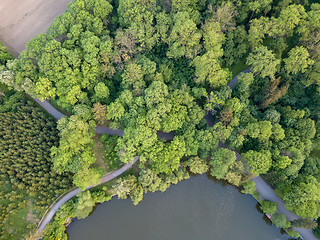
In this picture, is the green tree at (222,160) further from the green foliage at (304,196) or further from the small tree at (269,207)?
the green foliage at (304,196)

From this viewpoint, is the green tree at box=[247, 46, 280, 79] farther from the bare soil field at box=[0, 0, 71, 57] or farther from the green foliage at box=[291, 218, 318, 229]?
the bare soil field at box=[0, 0, 71, 57]

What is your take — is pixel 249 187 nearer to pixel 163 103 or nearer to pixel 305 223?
pixel 305 223

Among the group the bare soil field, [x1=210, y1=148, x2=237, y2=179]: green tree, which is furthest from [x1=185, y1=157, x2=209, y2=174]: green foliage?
the bare soil field

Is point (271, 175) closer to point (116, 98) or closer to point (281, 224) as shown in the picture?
point (281, 224)

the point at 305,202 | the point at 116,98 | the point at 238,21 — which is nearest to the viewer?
the point at 305,202

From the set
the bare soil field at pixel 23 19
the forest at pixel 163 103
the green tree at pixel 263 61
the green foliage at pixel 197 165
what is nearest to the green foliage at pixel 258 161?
the forest at pixel 163 103

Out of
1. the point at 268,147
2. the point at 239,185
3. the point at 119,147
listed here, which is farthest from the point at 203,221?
the point at 119,147
